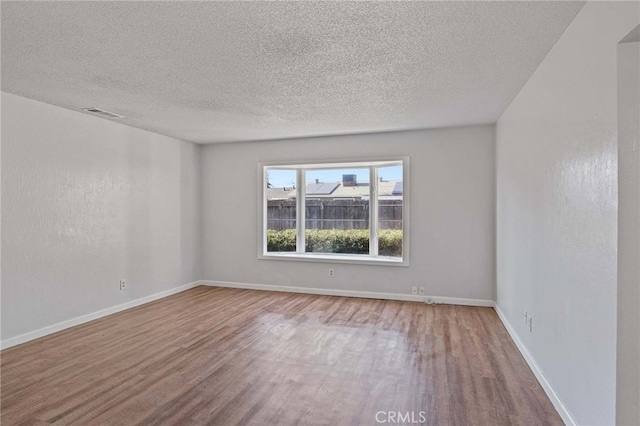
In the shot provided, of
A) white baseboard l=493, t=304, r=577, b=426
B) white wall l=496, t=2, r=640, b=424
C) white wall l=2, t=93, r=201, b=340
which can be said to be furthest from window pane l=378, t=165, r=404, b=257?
white wall l=2, t=93, r=201, b=340

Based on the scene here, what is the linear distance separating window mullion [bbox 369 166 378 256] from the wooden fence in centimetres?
6

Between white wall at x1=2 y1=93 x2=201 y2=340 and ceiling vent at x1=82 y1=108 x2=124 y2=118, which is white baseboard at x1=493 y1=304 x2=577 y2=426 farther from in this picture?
ceiling vent at x1=82 y1=108 x2=124 y2=118

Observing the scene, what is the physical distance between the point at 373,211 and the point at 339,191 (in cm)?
64

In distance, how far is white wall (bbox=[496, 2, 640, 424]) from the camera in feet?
5.35

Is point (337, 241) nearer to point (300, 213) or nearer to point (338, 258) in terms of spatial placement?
point (338, 258)

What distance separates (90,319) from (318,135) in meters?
3.84

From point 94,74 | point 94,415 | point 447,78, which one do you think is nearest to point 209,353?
point 94,415

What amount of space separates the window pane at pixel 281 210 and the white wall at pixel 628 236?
4.66m

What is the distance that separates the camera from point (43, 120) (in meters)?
3.66

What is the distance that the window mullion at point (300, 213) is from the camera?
5.82 meters

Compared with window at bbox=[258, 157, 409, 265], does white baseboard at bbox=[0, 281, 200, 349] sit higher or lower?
lower

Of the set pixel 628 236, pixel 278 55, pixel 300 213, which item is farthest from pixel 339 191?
→ pixel 628 236

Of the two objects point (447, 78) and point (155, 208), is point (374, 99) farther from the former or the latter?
point (155, 208)

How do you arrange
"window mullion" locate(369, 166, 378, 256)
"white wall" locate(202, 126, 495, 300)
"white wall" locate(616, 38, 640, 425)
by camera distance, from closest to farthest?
"white wall" locate(616, 38, 640, 425) < "white wall" locate(202, 126, 495, 300) < "window mullion" locate(369, 166, 378, 256)
